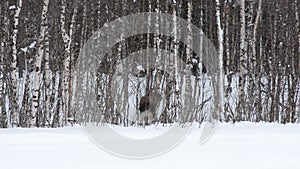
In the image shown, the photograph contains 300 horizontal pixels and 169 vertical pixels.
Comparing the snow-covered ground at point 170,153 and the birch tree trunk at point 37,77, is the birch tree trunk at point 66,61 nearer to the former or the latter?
the birch tree trunk at point 37,77

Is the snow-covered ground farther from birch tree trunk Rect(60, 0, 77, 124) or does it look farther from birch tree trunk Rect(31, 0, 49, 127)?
birch tree trunk Rect(60, 0, 77, 124)

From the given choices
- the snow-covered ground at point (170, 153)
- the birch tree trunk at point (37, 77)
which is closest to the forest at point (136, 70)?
the birch tree trunk at point (37, 77)

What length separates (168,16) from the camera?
543 inches

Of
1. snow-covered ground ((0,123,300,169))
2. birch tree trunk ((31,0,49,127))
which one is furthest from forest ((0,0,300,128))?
snow-covered ground ((0,123,300,169))

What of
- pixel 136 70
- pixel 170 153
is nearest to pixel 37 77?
pixel 136 70

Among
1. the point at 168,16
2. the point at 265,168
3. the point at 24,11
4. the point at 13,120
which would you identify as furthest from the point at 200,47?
the point at 265,168

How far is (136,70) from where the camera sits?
43.7 feet

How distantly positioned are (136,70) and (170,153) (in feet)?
31.2

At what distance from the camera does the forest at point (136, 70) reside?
911 centimetres

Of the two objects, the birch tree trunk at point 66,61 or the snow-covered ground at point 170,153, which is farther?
the birch tree trunk at point 66,61

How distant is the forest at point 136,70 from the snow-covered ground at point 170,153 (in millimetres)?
2817

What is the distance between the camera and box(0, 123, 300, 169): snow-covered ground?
11.0ft

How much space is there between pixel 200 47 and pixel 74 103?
6.81m

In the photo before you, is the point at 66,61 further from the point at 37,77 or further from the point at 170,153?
the point at 170,153
